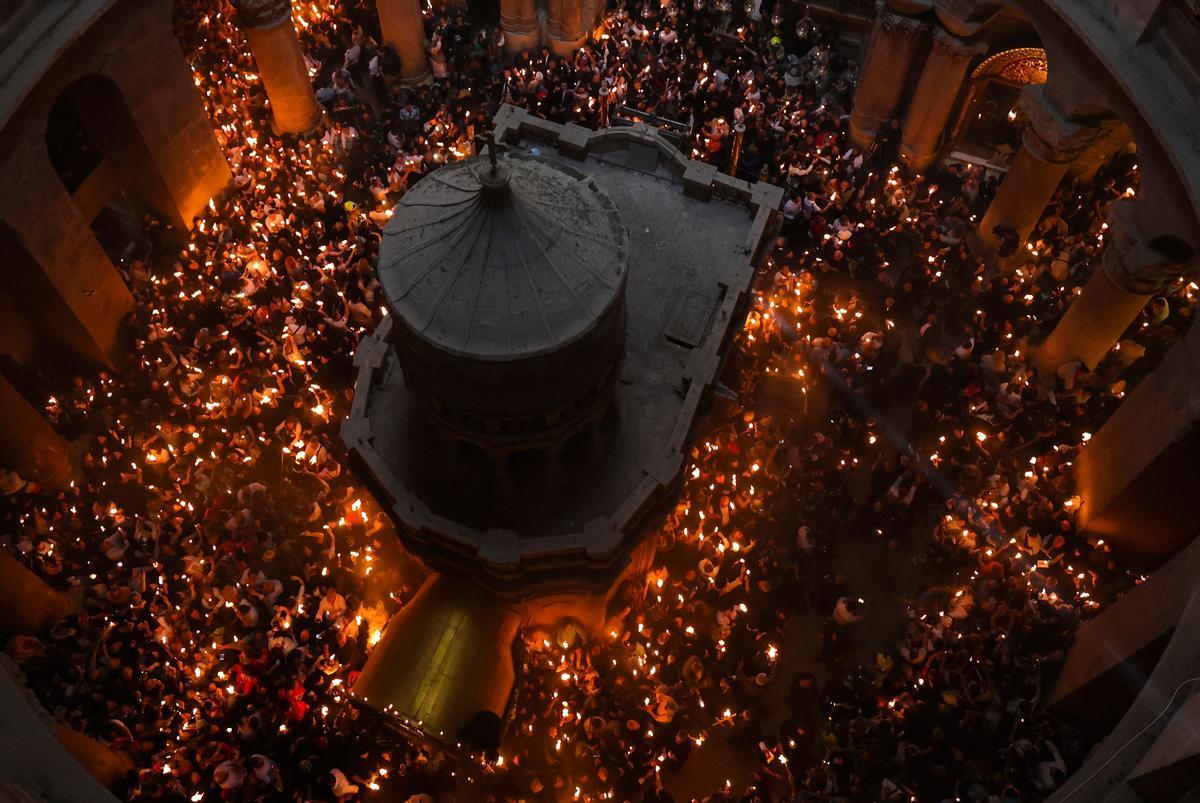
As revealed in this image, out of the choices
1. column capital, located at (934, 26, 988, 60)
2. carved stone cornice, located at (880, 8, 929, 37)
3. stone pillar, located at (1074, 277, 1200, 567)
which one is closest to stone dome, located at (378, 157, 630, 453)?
stone pillar, located at (1074, 277, 1200, 567)

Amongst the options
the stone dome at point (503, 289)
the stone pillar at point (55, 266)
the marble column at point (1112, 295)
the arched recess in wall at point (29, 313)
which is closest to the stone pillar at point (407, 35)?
the stone pillar at point (55, 266)

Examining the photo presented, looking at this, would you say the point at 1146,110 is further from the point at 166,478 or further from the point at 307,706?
the point at 166,478

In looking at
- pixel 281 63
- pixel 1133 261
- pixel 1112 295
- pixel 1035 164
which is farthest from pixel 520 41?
pixel 1133 261

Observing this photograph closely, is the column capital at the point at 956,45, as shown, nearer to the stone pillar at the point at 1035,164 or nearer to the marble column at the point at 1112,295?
the stone pillar at the point at 1035,164

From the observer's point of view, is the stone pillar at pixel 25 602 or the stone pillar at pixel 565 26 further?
the stone pillar at pixel 565 26

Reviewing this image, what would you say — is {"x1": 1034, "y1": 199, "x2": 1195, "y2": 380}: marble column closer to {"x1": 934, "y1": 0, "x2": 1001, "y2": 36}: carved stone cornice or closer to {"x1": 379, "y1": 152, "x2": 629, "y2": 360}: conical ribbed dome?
{"x1": 934, "y1": 0, "x2": 1001, "y2": 36}: carved stone cornice

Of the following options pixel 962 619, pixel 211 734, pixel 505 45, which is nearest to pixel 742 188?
pixel 962 619
